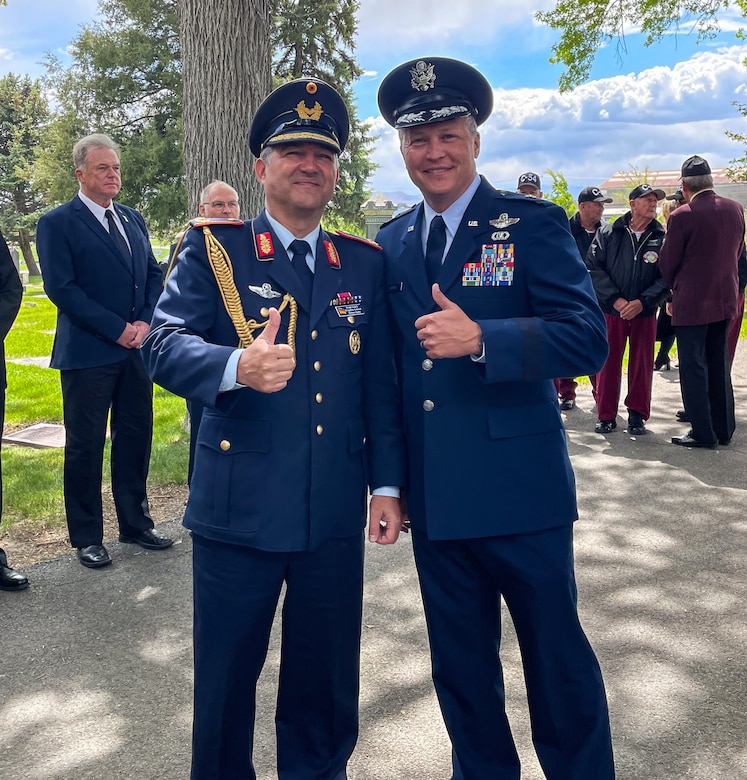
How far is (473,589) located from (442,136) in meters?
1.37

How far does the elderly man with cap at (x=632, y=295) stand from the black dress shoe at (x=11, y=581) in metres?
5.11

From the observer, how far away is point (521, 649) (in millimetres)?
2371

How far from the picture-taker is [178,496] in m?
5.81

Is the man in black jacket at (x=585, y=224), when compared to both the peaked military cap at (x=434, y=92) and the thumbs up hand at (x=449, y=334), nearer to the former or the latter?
the peaked military cap at (x=434, y=92)

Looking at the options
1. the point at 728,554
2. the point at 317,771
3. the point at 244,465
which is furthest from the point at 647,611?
the point at 244,465

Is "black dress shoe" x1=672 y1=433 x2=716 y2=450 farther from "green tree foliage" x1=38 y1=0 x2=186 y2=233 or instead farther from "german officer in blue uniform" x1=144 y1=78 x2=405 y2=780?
"green tree foliage" x1=38 y1=0 x2=186 y2=233

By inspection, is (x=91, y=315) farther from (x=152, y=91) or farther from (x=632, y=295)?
(x=152, y=91)

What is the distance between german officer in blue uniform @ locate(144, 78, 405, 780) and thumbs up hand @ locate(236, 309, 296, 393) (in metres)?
0.15

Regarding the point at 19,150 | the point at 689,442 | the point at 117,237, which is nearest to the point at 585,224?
the point at 689,442

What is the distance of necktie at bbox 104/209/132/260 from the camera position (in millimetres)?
4609

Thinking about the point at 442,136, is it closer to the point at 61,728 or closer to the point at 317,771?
the point at 317,771

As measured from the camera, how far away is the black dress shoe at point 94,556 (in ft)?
14.5

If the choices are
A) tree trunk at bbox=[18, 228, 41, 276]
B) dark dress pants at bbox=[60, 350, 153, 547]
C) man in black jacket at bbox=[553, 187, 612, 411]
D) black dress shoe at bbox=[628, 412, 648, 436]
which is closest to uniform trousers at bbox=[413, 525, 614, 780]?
dark dress pants at bbox=[60, 350, 153, 547]

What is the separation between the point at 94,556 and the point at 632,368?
5.01 meters
